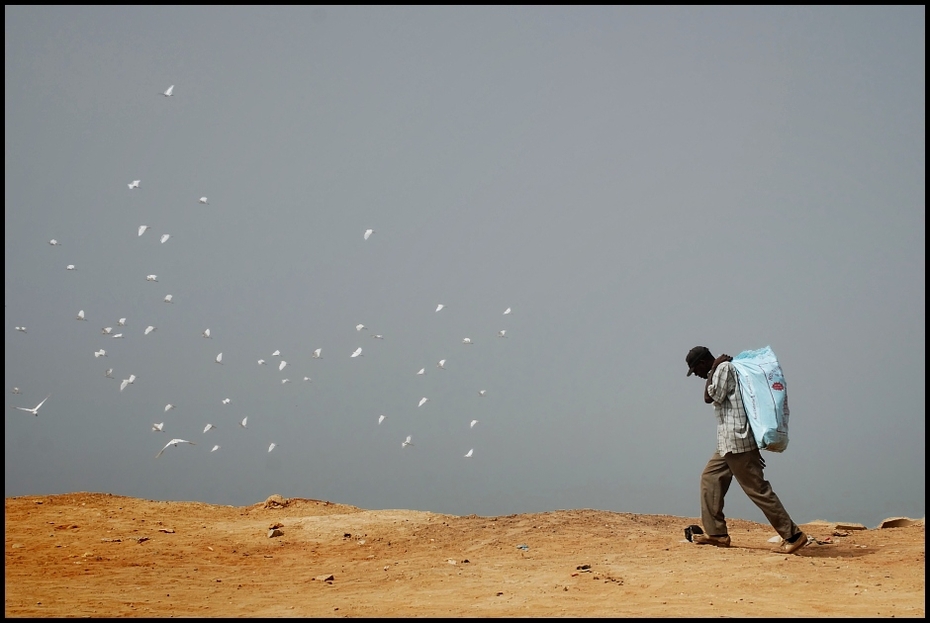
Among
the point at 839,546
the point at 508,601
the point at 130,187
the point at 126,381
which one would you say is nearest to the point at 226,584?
the point at 508,601

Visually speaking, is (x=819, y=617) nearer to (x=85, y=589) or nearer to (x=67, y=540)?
(x=85, y=589)

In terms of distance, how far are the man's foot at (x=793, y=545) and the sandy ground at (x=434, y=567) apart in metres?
0.28

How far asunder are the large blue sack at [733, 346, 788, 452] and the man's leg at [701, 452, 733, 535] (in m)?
0.60

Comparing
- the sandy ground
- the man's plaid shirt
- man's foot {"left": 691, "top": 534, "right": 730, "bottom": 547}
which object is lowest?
the sandy ground

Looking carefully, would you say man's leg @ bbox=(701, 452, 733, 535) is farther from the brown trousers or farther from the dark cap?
the dark cap

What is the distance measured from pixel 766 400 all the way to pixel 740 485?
1095 mm

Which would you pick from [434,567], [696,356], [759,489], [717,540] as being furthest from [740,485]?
[434,567]

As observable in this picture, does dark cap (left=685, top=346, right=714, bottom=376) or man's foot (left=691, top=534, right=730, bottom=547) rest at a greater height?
dark cap (left=685, top=346, right=714, bottom=376)

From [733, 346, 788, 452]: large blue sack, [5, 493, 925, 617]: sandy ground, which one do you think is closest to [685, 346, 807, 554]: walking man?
[733, 346, 788, 452]: large blue sack

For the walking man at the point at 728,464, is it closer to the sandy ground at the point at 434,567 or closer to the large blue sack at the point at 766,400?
the large blue sack at the point at 766,400

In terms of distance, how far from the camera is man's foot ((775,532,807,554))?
404 inches

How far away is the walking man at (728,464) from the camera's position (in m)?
10.3

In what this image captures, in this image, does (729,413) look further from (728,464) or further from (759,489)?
(759,489)

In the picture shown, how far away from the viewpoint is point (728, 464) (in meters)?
10.6
